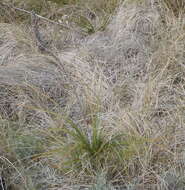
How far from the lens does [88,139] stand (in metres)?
2.18

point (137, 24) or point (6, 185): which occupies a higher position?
point (137, 24)

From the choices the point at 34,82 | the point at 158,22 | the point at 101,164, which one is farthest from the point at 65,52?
the point at 101,164

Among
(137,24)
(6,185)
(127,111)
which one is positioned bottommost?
(6,185)

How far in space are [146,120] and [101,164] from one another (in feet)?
1.22

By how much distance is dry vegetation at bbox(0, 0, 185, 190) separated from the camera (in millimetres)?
2123

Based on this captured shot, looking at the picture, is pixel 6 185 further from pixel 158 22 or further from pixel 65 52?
pixel 158 22

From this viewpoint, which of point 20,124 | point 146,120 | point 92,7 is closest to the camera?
point 146,120

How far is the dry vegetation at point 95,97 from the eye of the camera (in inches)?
83.6

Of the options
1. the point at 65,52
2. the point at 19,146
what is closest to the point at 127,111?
the point at 19,146

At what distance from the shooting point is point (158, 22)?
3299 mm

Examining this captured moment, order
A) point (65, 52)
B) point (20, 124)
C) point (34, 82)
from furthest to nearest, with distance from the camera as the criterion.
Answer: point (65, 52) < point (34, 82) < point (20, 124)

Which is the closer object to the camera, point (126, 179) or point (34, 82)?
point (126, 179)

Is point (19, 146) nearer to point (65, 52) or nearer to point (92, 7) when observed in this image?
point (65, 52)

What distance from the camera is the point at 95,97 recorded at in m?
2.59
